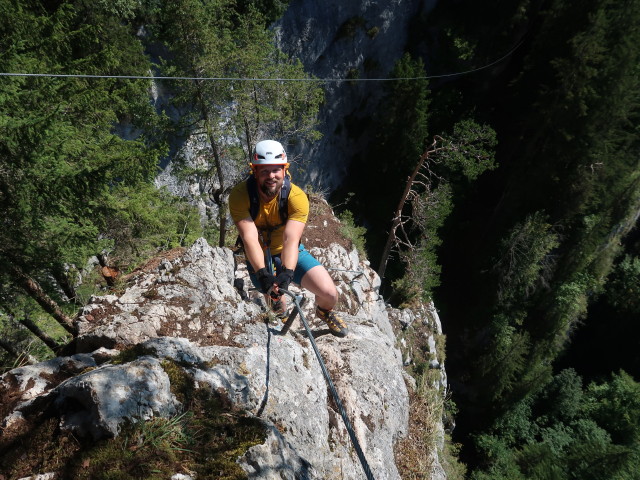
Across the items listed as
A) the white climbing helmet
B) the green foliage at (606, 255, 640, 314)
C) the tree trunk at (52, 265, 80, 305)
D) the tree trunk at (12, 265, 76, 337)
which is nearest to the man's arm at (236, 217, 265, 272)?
the white climbing helmet

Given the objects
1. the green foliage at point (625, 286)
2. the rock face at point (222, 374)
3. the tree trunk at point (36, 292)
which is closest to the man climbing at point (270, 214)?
the rock face at point (222, 374)

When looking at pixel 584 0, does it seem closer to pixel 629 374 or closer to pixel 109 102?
pixel 109 102

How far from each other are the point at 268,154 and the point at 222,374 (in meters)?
2.13

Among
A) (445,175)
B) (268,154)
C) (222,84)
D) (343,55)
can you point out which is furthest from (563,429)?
(268,154)

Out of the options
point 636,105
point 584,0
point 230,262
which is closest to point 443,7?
point 584,0

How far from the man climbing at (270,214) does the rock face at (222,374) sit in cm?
80

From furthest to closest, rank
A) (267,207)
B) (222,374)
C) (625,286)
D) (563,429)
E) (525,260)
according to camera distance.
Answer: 1. (625,286)
2. (563,429)
3. (525,260)
4. (267,207)
5. (222,374)

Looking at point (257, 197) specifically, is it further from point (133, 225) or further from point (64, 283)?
point (64, 283)

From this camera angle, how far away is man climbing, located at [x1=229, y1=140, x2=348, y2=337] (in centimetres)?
376

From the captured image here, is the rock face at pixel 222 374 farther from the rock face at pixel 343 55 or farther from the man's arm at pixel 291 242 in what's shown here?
the rock face at pixel 343 55

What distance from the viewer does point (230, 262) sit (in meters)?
5.74

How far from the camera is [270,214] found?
163 inches

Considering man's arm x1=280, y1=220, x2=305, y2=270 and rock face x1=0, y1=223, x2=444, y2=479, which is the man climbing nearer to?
man's arm x1=280, y1=220, x2=305, y2=270

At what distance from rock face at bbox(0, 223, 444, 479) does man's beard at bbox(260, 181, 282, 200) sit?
1581 millimetres
